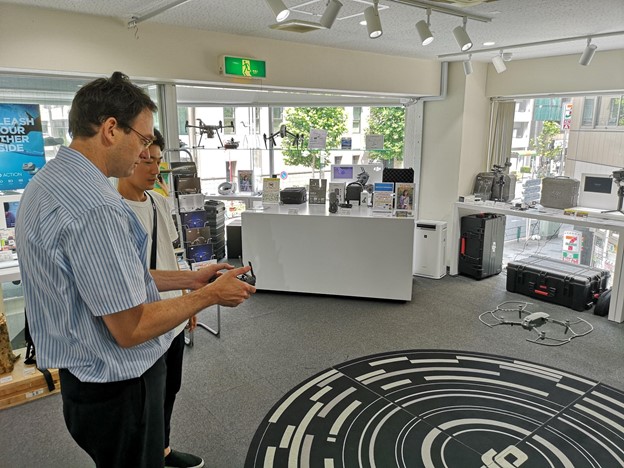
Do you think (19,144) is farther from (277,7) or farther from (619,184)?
(619,184)

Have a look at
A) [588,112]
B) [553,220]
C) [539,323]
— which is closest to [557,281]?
[553,220]

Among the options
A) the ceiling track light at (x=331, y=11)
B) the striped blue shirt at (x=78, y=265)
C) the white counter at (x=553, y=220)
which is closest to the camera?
the striped blue shirt at (x=78, y=265)

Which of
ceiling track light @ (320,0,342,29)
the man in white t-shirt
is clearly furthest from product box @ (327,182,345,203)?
the man in white t-shirt

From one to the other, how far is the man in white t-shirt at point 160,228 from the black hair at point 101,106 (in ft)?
2.87

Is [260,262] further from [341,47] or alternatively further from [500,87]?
[500,87]

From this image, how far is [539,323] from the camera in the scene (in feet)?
14.0

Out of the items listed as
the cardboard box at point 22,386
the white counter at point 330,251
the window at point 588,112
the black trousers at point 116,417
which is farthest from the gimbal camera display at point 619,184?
the cardboard box at point 22,386

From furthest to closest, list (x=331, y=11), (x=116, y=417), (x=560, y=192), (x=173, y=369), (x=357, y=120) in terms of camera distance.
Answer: (x=357, y=120), (x=560, y=192), (x=331, y=11), (x=173, y=369), (x=116, y=417)

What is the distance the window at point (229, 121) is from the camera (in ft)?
19.8

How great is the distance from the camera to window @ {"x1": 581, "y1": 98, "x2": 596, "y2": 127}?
5.47m

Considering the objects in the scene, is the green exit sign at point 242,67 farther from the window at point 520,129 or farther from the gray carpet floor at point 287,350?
the window at point 520,129

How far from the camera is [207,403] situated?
3070 millimetres

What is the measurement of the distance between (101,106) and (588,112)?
5870 millimetres

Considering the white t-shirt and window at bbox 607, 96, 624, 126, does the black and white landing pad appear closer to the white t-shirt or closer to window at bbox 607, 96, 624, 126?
the white t-shirt
